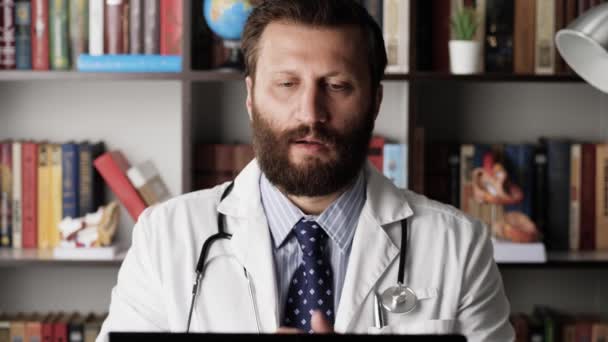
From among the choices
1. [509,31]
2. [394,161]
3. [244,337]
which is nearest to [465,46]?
[509,31]

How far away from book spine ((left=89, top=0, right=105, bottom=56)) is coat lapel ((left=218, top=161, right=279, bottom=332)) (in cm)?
84

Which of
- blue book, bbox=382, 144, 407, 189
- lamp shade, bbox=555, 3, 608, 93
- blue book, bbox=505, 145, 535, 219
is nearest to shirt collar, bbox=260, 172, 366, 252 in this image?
lamp shade, bbox=555, 3, 608, 93

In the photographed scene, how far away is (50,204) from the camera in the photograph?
2475mm

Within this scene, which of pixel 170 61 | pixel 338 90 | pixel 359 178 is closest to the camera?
pixel 338 90

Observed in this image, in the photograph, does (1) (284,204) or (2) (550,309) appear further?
(2) (550,309)

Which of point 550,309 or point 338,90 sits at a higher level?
point 338,90

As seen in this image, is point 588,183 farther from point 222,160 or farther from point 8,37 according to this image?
point 8,37

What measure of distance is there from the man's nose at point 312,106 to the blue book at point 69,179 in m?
1.09

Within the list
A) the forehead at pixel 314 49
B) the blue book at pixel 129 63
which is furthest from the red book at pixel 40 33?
the forehead at pixel 314 49

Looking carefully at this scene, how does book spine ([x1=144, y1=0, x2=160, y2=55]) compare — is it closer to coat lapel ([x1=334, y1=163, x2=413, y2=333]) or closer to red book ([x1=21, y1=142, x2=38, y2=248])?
red book ([x1=21, y1=142, x2=38, y2=248])

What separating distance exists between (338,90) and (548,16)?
40.2 inches

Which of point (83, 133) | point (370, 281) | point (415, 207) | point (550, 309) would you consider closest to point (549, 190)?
point (550, 309)

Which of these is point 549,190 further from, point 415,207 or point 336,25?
point 336,25

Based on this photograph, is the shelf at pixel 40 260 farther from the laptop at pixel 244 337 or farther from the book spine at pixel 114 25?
the laptop at pixel 244 337
